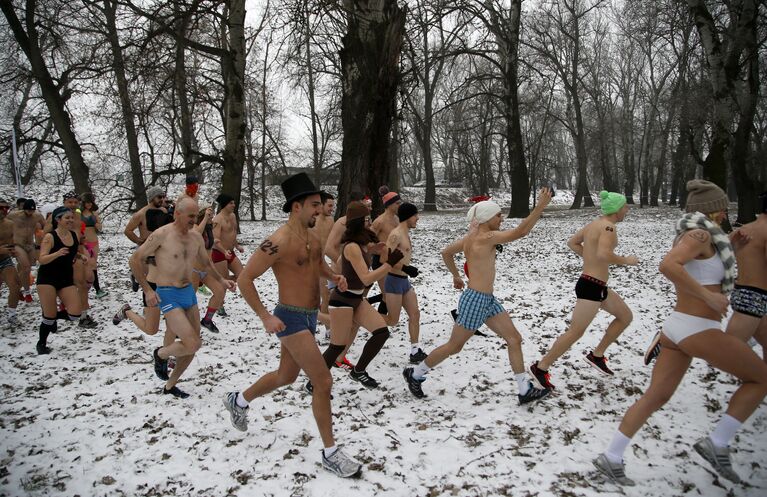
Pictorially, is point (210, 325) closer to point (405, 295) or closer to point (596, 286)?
point (405, 295)

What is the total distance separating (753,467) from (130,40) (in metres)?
13.3

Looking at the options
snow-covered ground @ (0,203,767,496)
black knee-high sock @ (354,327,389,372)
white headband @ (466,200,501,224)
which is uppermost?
white headband @ (466,200,501,224)

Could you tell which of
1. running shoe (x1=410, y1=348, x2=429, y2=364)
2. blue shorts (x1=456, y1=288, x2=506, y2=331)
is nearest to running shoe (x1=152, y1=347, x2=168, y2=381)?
running shoe (x1=410, y1=348, x2=429, y2=364)

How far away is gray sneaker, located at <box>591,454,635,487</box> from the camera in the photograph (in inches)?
135

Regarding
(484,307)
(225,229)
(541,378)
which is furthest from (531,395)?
(225,229)

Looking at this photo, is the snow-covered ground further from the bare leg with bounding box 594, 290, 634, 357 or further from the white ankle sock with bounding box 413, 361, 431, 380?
the bare leg with bounding box 594, 290, 634, 357

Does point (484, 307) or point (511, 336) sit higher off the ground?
point (484, 307)

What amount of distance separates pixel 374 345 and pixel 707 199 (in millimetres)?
3229

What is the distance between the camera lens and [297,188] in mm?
3668

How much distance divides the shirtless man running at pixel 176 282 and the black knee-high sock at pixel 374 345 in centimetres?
154

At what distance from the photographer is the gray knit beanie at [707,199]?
11.9 ft

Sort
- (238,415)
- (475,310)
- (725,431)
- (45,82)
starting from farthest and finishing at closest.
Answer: (45,82)
(475,310)
(238,415)
(725,431)

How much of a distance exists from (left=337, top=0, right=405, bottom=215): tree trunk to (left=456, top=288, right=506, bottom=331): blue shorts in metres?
6.72

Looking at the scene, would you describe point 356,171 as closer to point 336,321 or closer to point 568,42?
point 336,321
